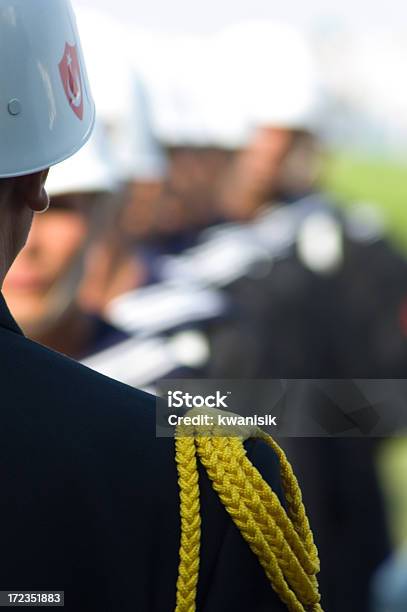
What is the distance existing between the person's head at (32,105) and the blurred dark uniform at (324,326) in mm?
2088

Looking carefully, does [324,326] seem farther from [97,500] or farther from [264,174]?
[97,500]

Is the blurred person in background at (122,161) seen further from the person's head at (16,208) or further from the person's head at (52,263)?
the person's head at (16,208)

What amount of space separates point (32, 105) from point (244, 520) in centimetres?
52

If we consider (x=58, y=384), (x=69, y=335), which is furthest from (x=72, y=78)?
(x=69, y=335)

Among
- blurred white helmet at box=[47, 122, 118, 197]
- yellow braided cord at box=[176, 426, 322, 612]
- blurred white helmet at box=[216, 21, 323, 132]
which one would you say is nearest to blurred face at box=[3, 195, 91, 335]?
blurred white helmet at box=[47, 122, 118, 197]

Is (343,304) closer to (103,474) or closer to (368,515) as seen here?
(368,515)

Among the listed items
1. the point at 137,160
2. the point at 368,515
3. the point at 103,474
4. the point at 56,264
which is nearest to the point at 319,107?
the point at 137,160

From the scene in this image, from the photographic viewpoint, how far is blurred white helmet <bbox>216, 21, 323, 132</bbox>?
7.77m

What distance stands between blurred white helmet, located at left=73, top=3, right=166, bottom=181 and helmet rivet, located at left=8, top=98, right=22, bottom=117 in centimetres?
338

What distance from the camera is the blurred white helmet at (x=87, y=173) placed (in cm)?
391

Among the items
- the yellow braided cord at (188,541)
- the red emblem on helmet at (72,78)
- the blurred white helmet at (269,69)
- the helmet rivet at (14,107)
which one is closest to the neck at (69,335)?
the red emblem on helmet at (72,78)

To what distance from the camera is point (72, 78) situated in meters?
1.60

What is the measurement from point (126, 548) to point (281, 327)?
3682mm

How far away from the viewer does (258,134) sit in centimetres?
733
